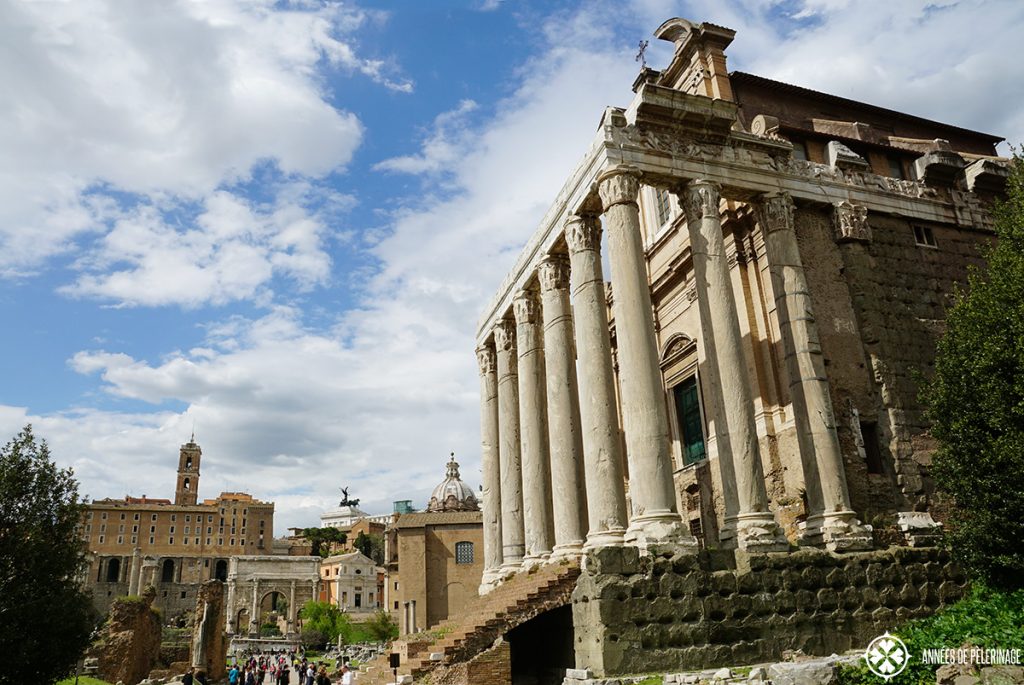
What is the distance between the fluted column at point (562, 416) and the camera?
53.4ft

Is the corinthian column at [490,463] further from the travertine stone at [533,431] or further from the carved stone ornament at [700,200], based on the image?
the carved stone ornament at [700,200]

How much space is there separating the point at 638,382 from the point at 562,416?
362cm

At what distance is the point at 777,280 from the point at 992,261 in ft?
12.3

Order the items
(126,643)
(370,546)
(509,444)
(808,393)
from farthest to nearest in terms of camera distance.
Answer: (370,546) < (126,643) < (509,444) < (808,393)

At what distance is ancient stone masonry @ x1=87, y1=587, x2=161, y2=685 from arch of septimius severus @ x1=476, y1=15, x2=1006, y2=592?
18716 millimetres

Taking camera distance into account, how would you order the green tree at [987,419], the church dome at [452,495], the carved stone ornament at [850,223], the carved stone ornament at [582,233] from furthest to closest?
the church dome at [452,495], the carved stone ornament at [850,223], the carved stone ornament at [582,233], the green tree at [987,419]

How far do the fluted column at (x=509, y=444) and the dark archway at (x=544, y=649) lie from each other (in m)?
1.70

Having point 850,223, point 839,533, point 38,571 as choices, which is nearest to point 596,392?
point 839,533

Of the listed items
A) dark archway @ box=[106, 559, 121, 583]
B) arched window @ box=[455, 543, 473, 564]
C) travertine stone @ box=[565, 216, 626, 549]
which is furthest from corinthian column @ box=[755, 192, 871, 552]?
dark archway @ box=[106, 559, 121, 583]

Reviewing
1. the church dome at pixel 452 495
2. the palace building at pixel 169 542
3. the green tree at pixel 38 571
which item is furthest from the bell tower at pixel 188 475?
the green tree at pixel 38 571

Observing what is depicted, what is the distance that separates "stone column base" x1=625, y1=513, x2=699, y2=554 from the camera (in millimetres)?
12312

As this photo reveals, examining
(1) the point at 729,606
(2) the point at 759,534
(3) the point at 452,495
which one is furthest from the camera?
(3) the point at 452,495

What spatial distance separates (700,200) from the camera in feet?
50.2

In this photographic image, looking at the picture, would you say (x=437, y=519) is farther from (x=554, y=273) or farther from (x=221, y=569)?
(x=221, y=569)
